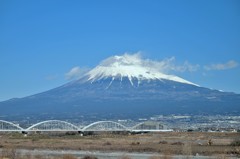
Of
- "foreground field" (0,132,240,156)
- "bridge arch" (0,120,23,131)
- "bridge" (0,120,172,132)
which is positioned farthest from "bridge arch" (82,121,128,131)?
"foreground field" (0,132,240,156)

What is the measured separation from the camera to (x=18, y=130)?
3930 inches

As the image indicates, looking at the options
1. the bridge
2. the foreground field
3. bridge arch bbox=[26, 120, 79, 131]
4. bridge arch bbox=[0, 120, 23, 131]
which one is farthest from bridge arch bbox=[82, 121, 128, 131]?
the foreground field

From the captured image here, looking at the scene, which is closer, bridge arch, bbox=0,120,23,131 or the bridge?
the bridge

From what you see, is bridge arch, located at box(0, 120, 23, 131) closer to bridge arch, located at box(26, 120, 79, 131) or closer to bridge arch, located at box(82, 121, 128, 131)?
bridge arch, located at box(26, 120, 79, 131)

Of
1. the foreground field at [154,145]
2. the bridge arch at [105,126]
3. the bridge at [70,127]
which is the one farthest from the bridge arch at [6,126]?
the foreground field at [154,145]

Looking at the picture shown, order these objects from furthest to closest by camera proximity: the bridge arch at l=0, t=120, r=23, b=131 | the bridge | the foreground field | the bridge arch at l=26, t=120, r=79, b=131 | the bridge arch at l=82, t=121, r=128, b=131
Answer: the bridge arch at l=82, t=121, r=128, b=131, the bridge arch at l=26, t=120, r=79, b=131, the bridge arch at l=0, t=120, r=23, b=131, the bridge, the foreground field

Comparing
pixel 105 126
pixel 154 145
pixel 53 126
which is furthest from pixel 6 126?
pixel 154 145

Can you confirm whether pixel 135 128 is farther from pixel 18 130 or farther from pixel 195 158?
pixel 195 158

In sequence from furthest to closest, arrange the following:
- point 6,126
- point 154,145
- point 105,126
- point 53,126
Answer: point 105,126, point 53,126, point 6,126, point 154,145

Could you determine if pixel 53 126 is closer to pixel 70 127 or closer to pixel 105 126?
pixel 70 127

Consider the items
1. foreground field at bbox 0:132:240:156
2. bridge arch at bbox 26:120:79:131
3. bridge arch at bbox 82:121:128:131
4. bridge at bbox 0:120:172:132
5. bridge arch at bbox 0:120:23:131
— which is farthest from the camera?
bridge arch at bbox 82:121:128:131

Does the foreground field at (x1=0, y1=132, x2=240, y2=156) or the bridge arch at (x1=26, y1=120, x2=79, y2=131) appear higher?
the bridge arch at (x1=26, y1=120, x2=79, y2=131)

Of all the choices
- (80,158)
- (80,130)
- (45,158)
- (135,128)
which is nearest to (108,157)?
(80,158)

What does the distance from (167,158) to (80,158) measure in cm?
725
